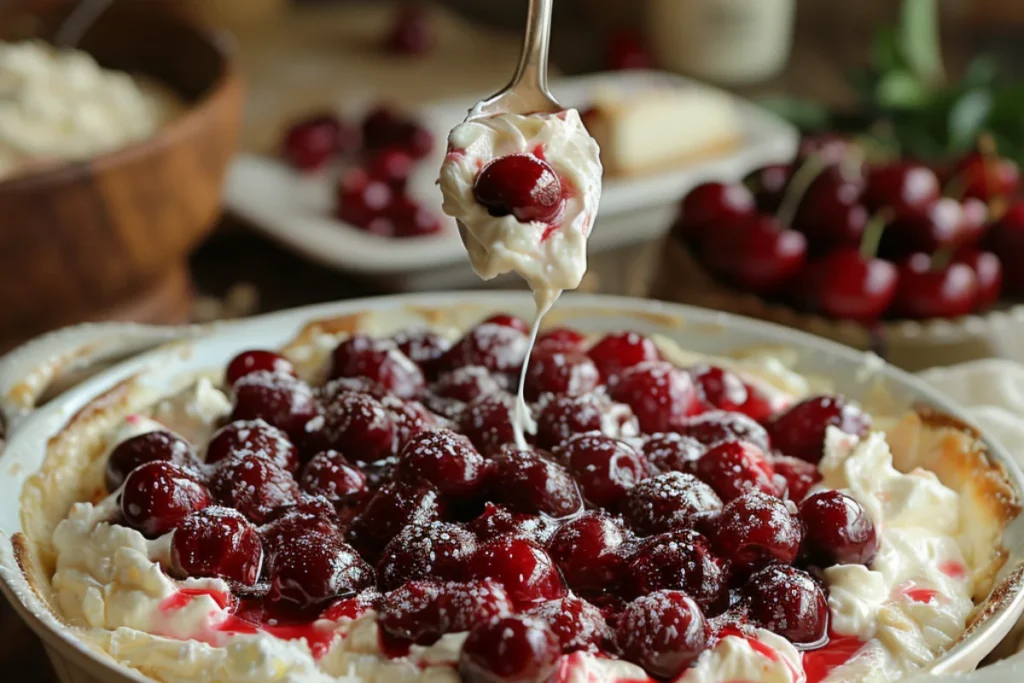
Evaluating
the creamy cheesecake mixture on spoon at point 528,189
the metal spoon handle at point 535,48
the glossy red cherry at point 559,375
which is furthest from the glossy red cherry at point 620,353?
the metal spoon handle at point 535,48

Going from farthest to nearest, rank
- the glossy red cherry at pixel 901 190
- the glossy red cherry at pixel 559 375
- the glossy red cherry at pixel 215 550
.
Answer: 1. the glossy red cherry at pixel 901 190
2. the glossy red cherry at pixel 559 375
3. the glossy red cherry at pixel 215 550

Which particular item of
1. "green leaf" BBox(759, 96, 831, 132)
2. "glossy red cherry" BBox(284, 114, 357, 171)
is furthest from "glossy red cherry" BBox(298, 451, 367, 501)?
"green leaf" BBox(759, 96, 831, 132)

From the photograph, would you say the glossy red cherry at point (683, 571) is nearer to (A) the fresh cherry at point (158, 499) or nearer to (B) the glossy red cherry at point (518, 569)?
(B) the glossy red cherry at point (518, 569)

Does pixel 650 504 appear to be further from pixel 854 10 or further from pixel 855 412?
pixel 854 10

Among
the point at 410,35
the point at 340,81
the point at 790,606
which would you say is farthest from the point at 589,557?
the point at 410,35

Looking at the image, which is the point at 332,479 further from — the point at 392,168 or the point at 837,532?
the point at 392,168
